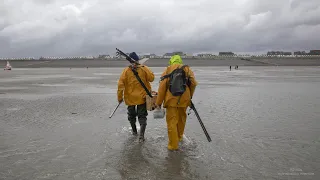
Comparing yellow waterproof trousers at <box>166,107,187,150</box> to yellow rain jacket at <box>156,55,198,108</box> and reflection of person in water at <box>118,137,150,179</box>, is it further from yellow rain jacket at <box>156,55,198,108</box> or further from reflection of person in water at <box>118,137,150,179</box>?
reflection of person in water at <box>118,137,150,179</box>

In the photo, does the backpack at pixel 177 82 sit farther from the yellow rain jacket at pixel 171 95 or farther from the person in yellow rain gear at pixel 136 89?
the person in yellow rain gear at pixel 136 89

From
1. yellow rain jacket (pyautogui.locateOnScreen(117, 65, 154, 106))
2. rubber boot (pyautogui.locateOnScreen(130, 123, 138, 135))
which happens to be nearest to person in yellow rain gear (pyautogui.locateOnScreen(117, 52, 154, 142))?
yellow rain jacket (pyautogui.locateOnScreen(117, 65, 154, 106))

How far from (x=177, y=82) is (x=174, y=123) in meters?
0.81

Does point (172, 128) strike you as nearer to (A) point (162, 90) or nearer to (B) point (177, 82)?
(A) point (162, 90)

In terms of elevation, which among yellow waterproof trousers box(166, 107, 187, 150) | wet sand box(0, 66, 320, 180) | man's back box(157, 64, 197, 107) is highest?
man's back box(157, 64, 197, 107)

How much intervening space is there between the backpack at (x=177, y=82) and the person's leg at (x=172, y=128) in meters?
0.37

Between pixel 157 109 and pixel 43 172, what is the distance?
2.68 metres

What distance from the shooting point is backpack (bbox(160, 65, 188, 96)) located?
5.76 m

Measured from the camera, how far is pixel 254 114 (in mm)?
9383

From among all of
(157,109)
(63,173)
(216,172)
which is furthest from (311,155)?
(63,173)

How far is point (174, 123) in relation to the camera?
19.2 feet

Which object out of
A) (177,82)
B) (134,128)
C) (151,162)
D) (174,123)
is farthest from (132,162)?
(134,128)

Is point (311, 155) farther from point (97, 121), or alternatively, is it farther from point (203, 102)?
point (203, 102)

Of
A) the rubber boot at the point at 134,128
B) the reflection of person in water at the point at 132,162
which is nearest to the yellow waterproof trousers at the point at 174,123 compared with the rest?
the reflection of person in water at the point at 132,162
